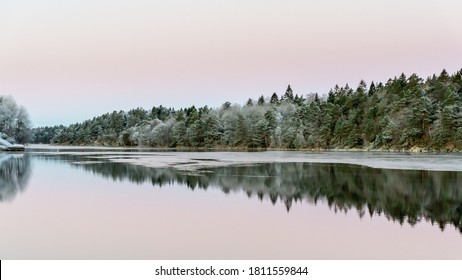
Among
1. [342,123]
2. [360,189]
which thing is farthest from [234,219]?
[342,123]

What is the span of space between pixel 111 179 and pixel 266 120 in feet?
244

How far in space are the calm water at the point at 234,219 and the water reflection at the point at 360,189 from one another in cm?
4

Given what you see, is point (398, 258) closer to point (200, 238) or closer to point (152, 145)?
point (200, 238)

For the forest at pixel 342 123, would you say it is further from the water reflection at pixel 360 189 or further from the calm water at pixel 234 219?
the calm water at pixel 234 219

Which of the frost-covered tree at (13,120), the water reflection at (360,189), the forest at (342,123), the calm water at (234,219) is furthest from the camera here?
the frost-covered tree at (13,120)

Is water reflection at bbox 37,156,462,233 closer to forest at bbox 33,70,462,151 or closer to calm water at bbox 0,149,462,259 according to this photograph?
calm water at bbox 0,149,462,259

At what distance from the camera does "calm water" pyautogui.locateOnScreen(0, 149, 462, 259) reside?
32.7ft

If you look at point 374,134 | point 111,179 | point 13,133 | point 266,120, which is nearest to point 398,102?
→ point 374,134

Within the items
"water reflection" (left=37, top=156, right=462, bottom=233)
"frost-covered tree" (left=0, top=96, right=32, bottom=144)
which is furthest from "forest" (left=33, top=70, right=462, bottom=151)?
"water reflection" (left=37, top=156, right=462, bottom=233)

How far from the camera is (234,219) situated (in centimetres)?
1318

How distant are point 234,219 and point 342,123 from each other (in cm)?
7125

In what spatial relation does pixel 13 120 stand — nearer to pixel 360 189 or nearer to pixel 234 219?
pixel 360 189

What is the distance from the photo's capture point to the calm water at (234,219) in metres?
9.95

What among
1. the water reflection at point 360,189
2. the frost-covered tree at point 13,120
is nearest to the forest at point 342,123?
the frost-covered tree at point 13,120
